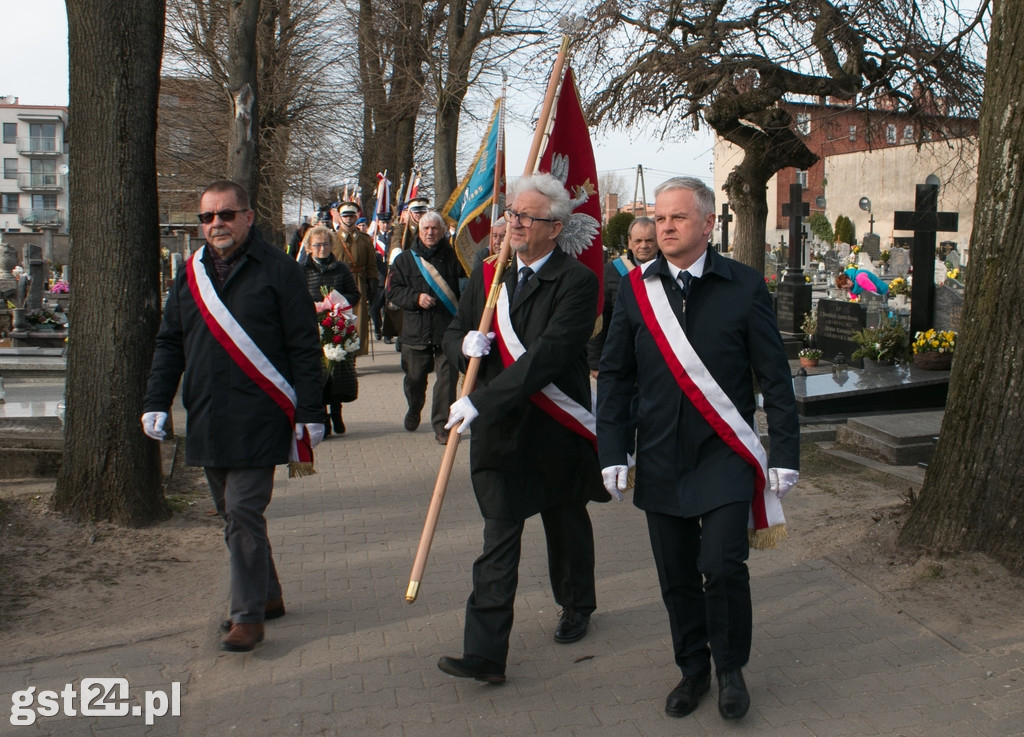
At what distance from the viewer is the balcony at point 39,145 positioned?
9188 centimetres

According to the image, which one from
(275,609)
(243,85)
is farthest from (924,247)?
(275,609)

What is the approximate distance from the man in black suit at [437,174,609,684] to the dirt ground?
5.33 feet

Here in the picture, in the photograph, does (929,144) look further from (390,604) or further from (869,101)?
(390,604)

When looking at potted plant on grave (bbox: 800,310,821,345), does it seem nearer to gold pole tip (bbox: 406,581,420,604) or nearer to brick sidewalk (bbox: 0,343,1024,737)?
brick sidewalk (bbox: 0,343,1024,737)

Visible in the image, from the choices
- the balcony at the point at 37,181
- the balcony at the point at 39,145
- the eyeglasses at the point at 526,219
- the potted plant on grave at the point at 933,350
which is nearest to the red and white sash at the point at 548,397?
the eyeglasses at the point at 526,219

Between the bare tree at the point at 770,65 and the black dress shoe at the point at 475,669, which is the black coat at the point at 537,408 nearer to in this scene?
the black dress shoe at the point at 475,669

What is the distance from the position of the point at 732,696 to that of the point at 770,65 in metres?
9.84

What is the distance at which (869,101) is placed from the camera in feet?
40.6

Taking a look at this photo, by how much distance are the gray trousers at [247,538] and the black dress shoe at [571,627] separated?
127 centimetres

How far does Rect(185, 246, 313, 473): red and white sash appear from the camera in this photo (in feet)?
14.8

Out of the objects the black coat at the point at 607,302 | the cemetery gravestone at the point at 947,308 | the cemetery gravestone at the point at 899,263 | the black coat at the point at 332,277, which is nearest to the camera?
the black coat at the point at 607,302

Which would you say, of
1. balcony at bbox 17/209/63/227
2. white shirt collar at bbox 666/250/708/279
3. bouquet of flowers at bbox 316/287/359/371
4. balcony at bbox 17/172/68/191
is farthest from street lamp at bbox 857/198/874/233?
balcony at bbox 17/172/68/191

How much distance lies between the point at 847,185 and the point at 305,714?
53.6 m

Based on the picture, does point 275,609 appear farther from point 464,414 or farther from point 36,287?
point 36,287
